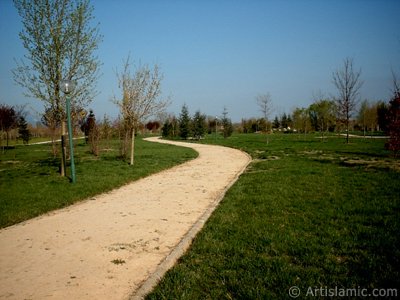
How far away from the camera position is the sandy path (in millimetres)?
3785

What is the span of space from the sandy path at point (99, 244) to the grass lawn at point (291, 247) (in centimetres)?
57

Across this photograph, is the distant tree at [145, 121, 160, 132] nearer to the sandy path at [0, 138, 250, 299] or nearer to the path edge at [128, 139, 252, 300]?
the sandy path at [0, 138, 250, 299]

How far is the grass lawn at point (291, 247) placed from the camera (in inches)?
140

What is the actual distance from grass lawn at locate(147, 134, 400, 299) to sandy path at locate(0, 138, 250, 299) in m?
0.57

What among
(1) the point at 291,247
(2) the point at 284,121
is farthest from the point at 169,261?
(2) the point at 284,121

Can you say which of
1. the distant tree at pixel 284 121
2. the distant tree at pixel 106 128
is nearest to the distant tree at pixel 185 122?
the distant tree at pixel 106 128

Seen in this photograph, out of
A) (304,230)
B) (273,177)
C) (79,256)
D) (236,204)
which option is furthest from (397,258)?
(273,177)

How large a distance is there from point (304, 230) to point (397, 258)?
1.58 meters

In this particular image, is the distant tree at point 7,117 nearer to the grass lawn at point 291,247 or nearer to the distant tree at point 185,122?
the distant tree at point 185,122

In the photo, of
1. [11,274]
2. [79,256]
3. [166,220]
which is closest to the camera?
[11,274]

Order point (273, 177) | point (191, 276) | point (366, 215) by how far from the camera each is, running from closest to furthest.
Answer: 1. point (191, 276)
2. point (366, 215)
3. point (273, 177)

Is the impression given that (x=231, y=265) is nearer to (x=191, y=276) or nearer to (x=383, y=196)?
(x=191, y=276)

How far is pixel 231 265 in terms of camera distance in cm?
415

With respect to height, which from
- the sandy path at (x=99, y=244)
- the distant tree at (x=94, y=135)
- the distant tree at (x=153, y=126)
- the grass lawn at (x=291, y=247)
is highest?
the distant tree at (x=153, y=126)
